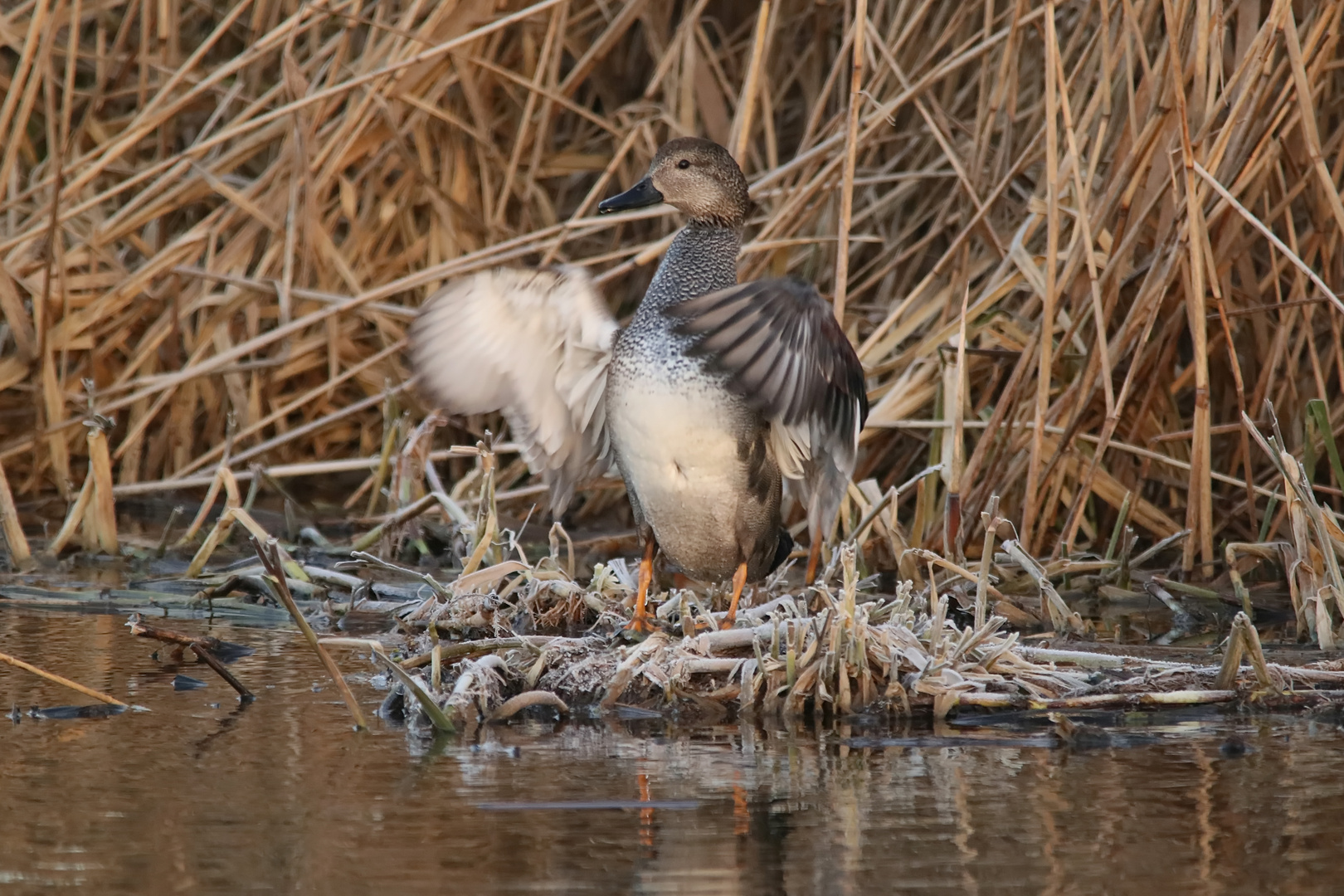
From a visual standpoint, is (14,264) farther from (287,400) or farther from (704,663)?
(704,663)

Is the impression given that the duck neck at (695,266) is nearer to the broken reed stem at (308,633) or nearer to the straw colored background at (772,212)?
the straw colored background at (772,212)

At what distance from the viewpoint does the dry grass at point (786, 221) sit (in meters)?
4.71

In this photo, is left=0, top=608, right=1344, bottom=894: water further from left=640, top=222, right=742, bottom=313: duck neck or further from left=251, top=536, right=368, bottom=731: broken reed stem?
left=640, top=222, right=742, bottom=313: duck neck

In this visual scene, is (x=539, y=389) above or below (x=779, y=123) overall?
below

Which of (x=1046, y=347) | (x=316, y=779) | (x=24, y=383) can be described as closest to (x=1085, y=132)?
(x=1046, y=347)

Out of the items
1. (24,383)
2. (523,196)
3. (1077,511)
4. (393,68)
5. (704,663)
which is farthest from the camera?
(523,196)

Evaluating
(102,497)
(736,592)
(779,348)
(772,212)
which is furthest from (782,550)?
(102,497)

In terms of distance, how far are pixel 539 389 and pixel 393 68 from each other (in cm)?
181

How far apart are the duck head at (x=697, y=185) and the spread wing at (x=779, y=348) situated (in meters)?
0.49

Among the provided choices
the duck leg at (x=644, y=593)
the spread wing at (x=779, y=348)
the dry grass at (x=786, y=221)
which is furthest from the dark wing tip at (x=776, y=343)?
the dry grass at (x=786, y=221)

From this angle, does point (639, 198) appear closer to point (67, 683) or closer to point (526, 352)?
point (526, 352)

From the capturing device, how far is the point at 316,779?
2.92m

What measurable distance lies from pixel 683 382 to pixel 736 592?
561mm

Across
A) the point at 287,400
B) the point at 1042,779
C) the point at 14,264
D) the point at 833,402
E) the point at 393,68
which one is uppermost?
the point at 393,68
